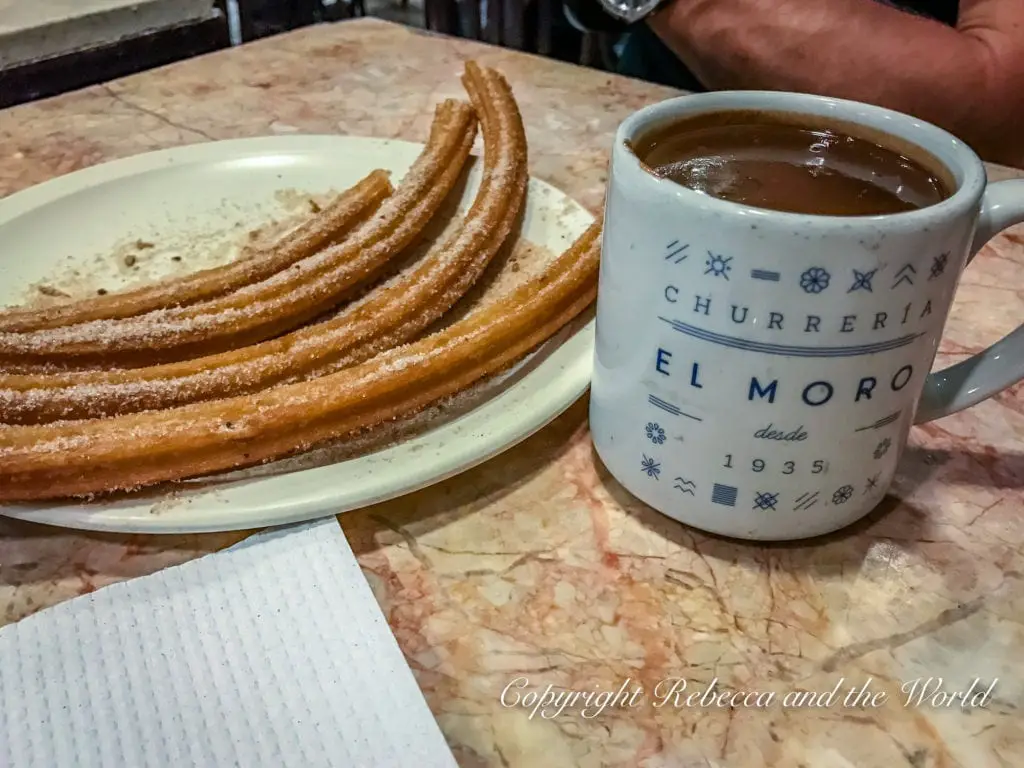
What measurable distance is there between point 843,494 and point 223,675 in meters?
0.25

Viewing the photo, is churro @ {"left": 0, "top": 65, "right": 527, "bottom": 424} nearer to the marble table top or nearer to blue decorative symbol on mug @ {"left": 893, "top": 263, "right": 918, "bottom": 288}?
the marble table top

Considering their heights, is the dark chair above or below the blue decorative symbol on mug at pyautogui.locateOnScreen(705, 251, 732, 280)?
below

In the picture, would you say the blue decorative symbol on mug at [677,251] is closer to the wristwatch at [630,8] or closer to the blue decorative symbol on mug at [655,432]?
the blue decorative symbol on mug at [655,432]

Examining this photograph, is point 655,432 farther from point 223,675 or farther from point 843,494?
point 223,675

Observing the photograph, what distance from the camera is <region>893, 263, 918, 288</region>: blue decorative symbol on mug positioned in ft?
0.95

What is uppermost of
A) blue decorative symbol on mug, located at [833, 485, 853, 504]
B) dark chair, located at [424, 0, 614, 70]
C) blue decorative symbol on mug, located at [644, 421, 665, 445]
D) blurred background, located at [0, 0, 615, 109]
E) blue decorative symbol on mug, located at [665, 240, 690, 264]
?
blue decorative symbol on mug, located at [665, 240, 690, 264]

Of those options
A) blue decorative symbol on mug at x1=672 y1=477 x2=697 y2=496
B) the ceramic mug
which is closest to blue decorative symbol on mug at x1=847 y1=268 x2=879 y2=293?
the ceramic mug

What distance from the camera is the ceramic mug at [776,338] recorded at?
29 centimetres

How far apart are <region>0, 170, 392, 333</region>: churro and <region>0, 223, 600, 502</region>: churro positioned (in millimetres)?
127

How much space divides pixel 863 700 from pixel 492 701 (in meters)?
0.14

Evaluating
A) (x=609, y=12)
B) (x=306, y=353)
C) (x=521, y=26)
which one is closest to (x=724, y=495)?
(x=306, y=353)

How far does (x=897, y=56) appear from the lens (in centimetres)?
86

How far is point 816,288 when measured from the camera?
0.29m

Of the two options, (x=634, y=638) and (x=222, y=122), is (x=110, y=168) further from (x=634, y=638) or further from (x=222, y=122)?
(x=634, y=638)
